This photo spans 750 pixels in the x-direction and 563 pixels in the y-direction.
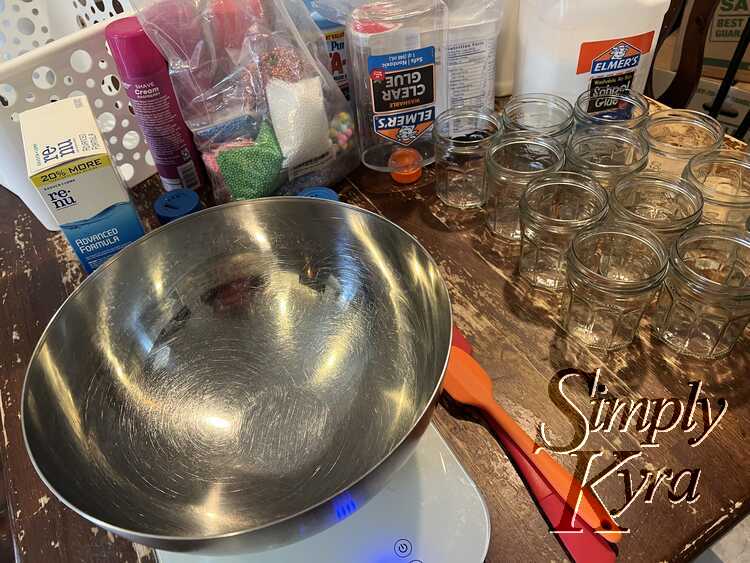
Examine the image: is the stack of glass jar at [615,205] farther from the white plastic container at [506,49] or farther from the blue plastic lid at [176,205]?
the blue plastic lid at [176,205]

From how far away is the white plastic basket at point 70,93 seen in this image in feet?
1.94

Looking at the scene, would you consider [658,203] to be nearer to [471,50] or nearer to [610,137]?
[610,137]

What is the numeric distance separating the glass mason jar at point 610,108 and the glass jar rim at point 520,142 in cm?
6

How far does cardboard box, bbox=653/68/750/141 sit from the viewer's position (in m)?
1.35

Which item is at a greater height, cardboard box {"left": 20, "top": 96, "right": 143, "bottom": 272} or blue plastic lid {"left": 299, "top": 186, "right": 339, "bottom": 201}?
cardboard box {"left": 20, "top": 96, "right": 143, "bottom": 272}

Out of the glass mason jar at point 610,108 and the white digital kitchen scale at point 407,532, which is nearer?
the white digital kitchen scale at point 407,532

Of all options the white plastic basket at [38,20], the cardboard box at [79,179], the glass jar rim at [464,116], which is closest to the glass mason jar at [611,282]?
the glass jar rim at [464,116]

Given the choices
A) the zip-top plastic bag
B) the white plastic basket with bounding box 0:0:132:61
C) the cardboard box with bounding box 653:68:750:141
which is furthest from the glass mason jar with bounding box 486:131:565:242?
the cardboard box with bounding box 653:68:750:141

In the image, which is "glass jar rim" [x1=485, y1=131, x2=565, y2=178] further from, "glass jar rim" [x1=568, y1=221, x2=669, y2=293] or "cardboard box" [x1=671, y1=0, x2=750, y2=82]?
"cardboard box" [x1=671, y1=0, x2=750, y2=82]

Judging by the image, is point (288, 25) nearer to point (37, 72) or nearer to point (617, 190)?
point (37, 72)

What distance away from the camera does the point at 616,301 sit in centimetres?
50

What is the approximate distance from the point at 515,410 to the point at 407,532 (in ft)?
0.46

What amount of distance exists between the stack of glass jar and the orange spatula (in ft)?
0.40

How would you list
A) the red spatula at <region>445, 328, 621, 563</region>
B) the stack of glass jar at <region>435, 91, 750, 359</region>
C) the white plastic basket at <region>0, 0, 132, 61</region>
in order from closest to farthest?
the red spatula at <region>445, 328, 621, 563</region>
the stack of glass jar at <region>435, 91, 750, 359</region>
the white plastic basket at <region>0, 0, 132, 61</region>
